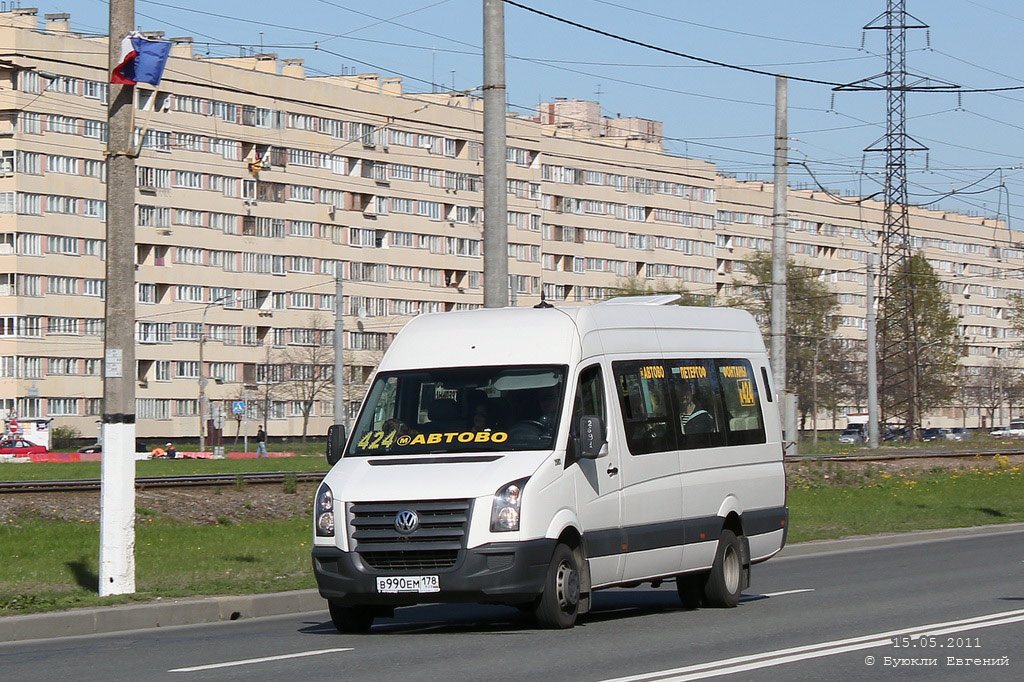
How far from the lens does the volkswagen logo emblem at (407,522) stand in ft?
42.2

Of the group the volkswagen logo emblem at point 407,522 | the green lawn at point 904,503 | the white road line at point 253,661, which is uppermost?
the volkswagen logo emblem at point 407,522

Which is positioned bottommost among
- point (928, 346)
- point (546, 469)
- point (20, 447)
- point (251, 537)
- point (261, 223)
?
point (20, 447)

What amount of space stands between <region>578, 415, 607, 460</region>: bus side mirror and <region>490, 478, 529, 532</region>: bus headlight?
2.86ft

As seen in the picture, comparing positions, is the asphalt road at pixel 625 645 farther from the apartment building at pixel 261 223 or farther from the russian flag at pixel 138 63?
the apartment building at pixel 261 223

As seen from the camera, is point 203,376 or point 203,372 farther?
point 203,372

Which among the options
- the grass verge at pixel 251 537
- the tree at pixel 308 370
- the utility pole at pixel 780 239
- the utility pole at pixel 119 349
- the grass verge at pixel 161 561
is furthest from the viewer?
the tree at pixel 308 370

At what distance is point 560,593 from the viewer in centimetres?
1325

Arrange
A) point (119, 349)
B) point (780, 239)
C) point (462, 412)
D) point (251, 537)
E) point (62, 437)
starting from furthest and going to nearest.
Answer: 1. point (62, 437)
2. point (780, 239)
3. point (251, 537)
4. point (119, 349)
5. point (462, 412)

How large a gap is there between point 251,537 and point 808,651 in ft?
46.6

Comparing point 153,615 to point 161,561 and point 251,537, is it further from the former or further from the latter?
point 251,537

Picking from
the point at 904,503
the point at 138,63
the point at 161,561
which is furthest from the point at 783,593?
the point at 904,503

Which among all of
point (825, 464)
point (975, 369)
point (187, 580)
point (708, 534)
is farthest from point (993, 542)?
point (975, 369)

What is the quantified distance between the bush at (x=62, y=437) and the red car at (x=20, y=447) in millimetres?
8814

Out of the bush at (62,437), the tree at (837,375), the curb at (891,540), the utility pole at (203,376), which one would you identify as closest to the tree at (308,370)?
the utility pole at (203,376)
